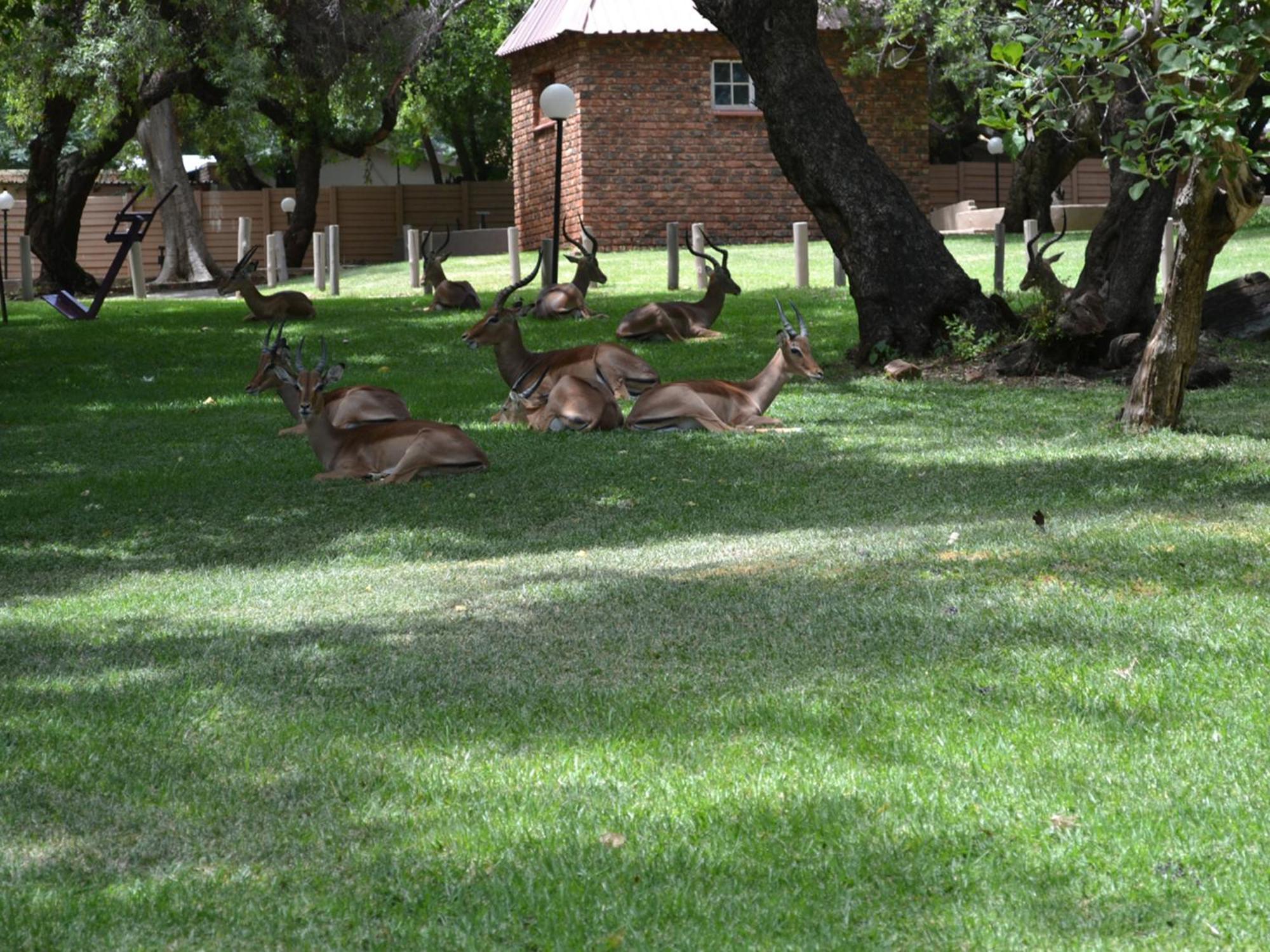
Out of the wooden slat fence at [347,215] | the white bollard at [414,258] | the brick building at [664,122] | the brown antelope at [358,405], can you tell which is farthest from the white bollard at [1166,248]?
the wooden slat fence at [347,215]

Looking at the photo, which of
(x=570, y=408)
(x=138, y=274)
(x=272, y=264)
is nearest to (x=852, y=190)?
(x=570, y=408)

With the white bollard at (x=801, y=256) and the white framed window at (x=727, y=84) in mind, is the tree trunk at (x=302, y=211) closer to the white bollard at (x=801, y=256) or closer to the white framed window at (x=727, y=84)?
the white framed window at (x=727, y=84)

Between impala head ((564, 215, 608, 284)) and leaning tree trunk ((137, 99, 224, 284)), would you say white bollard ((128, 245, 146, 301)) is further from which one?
impala head ((564, 215, 608, 284))

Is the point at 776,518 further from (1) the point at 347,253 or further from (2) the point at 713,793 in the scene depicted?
(1) the point at 347,253

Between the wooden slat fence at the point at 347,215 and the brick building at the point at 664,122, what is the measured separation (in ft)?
36.0

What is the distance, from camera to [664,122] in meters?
38.2

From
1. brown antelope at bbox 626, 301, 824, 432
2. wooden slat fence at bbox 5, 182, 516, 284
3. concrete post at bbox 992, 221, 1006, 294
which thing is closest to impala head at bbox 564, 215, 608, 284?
concrete post at bbox 992, 221, 1006, 294

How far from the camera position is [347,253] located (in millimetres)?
50125

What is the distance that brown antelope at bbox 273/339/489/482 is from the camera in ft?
40.8

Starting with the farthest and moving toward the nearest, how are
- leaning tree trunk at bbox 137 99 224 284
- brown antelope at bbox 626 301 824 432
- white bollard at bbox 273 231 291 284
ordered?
leaning tree trunk at bbox 137 99 224 284 → white bollard at bbox 273 231 291 284 → brown antelope at bbox 626 301 824 432

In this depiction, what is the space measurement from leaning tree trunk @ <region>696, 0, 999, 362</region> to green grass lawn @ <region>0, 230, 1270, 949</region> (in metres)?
4.73

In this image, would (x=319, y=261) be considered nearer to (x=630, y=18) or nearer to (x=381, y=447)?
(x=630, y=18)

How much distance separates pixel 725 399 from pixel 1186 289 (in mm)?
4088

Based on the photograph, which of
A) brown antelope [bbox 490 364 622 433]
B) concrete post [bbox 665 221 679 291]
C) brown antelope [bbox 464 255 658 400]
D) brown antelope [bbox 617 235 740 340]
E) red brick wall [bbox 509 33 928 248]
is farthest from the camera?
red brick wall [bbox 509 33 928 248]
